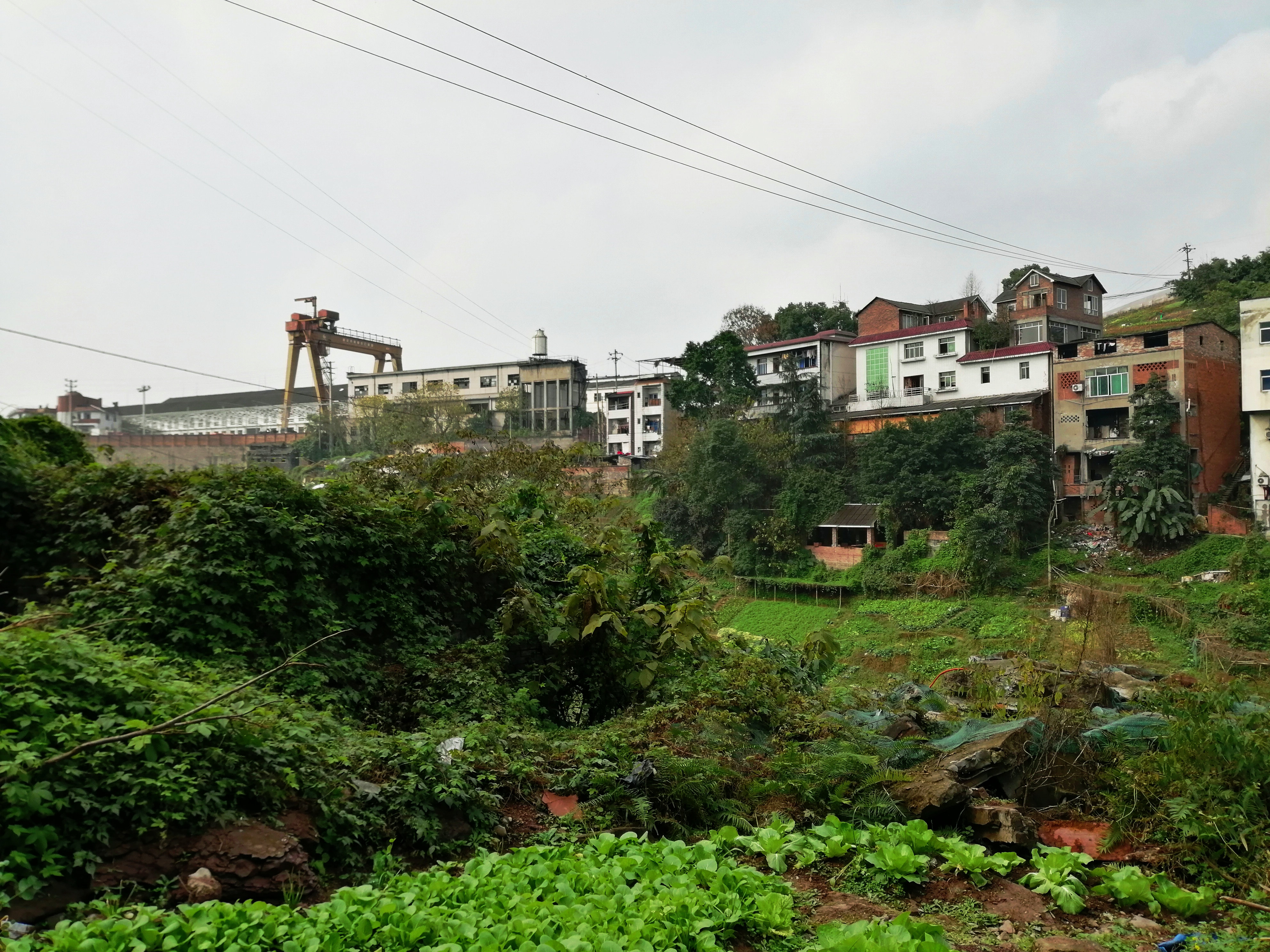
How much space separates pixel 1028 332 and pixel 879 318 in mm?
6111

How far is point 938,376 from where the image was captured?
3441 cm

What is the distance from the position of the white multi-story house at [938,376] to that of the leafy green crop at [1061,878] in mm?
28925

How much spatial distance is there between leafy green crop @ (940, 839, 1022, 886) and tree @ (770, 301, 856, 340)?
39667 millimetres

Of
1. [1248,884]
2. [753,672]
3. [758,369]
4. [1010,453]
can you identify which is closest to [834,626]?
[1010,453]

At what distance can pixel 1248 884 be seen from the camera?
4.18 meters

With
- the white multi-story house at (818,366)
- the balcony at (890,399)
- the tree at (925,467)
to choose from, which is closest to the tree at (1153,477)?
the tree at (925,467)

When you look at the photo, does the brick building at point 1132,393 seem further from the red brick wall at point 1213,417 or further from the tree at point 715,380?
the tree at point 715,380

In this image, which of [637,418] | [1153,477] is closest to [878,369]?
[1153,477]

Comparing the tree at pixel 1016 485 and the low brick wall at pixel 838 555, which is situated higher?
the tree at pixel 1016 485

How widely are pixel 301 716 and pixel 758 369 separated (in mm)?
36300

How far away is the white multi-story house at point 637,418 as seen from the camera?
45188mm

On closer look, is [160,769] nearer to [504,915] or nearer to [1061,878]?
[504,915]

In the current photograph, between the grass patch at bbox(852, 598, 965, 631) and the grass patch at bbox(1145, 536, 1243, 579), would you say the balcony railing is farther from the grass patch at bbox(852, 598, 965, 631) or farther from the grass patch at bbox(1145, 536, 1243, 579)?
the grass patch at bbox(852, 598, 965, 631)

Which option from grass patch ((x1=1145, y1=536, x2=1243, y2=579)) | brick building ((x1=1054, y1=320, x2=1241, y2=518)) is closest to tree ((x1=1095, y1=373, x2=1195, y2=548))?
brick building ((x1=1054, y1=320, x2=1241, y2=518))
